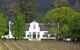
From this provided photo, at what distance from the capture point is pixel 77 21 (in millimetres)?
64375

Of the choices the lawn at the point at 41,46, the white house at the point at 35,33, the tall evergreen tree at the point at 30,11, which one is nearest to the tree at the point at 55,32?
the white house at the point at 35,33

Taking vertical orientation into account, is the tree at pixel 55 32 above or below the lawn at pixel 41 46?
below

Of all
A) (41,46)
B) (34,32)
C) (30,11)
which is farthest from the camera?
(30,11)

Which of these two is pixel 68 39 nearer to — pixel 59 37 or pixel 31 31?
pixel 59 37

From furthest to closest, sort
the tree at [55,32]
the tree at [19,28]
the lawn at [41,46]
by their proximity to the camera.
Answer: the tree at [19,28] < the tree at [55,32] < the lawn at [41,46]

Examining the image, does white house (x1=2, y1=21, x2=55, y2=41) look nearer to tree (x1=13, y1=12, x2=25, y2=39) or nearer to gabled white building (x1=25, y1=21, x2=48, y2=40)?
gabled white building (x1=25, y1=21, x2=48, y2=40)

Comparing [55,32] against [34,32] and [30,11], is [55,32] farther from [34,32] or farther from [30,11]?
[30,11]

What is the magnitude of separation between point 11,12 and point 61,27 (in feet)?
156

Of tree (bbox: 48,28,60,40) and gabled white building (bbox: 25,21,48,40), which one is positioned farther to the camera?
gabled white building (bbox: 25,21,48,40)

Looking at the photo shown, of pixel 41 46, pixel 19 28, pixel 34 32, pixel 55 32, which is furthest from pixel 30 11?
pixel 41 46

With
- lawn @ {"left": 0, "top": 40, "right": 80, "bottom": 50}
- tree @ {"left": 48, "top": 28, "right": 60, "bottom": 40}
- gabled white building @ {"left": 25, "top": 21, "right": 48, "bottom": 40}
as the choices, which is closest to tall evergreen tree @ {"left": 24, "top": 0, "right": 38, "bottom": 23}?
gabled white building @ {"left": 25, "top": 21, "right": 48, "bottom": 40}

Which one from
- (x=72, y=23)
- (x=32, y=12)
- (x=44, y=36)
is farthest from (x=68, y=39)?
(x=32, y=12)

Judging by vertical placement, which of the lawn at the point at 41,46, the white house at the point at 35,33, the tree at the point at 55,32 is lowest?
the white house at the point at 35,33

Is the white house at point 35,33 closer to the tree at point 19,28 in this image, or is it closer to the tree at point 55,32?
the tree at point 19,28
